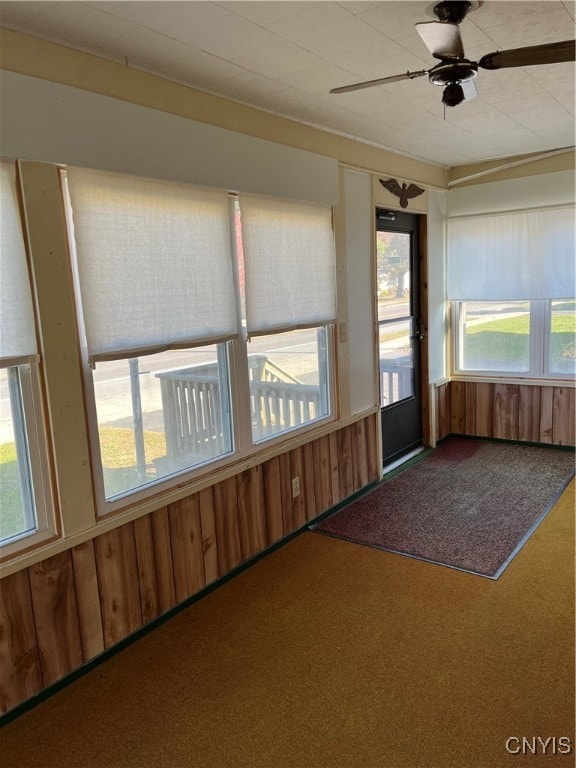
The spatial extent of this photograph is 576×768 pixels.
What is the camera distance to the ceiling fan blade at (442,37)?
1.88 m

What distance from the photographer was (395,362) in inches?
193

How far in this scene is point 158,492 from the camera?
107 inches

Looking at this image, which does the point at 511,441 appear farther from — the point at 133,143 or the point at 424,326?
the point at 133,143

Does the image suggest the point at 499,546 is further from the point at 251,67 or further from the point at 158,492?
the point at 251,67

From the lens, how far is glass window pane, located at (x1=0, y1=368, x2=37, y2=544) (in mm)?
2162

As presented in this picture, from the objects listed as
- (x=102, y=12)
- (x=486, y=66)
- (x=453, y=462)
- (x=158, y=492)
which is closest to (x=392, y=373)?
(x=453, y=462)

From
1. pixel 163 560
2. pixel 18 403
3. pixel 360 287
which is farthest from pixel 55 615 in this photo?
pixel 360 287

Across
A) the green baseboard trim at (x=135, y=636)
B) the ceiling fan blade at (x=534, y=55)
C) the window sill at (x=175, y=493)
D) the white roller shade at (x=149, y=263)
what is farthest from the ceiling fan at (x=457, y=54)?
the green baseboard trim at (x=135, y=636)

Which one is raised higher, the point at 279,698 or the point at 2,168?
the point at 2,168

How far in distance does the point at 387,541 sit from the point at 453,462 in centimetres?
161

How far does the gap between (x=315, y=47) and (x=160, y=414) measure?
5.65 ft

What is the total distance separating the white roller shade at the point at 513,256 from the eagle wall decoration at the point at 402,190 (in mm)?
710

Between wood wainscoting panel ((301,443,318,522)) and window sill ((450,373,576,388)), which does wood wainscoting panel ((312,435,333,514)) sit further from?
window sill ((450,373,576,388))

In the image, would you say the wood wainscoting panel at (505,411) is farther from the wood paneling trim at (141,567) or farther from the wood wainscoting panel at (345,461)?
the wood paneling trim at (141,567)
